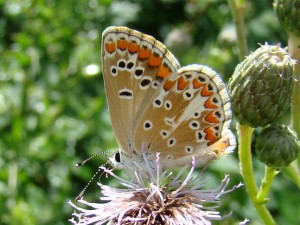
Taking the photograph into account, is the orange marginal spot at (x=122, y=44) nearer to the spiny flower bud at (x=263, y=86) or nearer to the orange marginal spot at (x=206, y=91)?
the orange marginal spot at (x=206, y=91)

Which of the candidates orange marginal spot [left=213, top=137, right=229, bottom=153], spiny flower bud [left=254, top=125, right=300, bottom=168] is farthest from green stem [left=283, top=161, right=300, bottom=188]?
orange marginal spot [left=213, top=137, right=229, bottom=153]

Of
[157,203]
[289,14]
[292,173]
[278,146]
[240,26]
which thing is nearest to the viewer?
[157,203]

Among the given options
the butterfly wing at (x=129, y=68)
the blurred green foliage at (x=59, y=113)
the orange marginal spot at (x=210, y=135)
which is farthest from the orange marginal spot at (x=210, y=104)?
the blurred green foliage at (x=59, y=113)

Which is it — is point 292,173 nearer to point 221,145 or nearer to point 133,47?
point 221,145

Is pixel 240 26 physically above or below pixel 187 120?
above

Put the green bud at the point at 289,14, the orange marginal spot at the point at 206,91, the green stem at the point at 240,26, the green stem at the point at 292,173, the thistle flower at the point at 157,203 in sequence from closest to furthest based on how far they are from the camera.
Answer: the thistle flower at the point at 157,203
the orange marginal spot at the point at 206,91
the green stem at the point at 292,173
the green bud at the point at 289,14
the green stem at the point at 240,26

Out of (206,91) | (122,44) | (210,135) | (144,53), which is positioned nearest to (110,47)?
(122,44)
